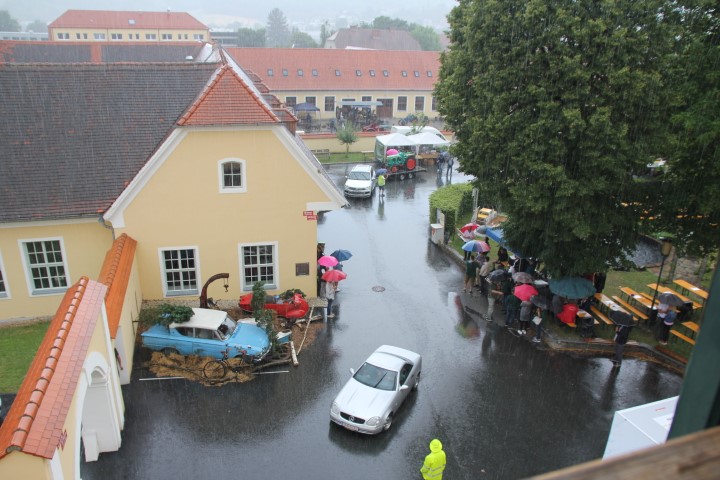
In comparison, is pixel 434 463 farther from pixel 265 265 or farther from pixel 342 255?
pixel 342 255

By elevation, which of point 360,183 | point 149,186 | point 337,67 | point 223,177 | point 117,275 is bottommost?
point 360,183

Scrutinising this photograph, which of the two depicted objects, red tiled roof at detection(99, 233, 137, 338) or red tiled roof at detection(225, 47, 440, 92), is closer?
red tiled roof at detection(99, 233, 137, 338)

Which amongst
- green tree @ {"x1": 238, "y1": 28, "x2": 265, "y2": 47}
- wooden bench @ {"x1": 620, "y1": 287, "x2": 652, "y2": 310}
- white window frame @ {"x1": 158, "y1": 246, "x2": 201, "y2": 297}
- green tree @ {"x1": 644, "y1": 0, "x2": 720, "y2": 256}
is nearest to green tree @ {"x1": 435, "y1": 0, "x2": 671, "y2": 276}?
green tree @ {"x1": 644, "y1": 0, "x2": 720, "y2": 256}

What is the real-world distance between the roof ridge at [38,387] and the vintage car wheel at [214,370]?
546cm

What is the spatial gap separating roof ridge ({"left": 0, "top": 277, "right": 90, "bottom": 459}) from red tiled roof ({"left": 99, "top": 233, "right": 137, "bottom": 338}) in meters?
2.21

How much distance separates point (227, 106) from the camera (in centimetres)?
1875

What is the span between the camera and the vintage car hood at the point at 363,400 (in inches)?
577

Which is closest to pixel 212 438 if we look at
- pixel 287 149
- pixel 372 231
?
pixel 287 149

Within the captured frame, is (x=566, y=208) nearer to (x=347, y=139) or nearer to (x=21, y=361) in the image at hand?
(x=21, y=361)

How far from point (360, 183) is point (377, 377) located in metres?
22.9

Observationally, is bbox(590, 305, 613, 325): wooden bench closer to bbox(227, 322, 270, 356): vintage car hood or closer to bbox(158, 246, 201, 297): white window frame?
bbox(227, 322, 270, 356): vintage car hood

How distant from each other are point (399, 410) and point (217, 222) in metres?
9.36

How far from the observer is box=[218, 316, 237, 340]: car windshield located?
17.9m

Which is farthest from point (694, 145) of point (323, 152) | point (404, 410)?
point (323, 152)
